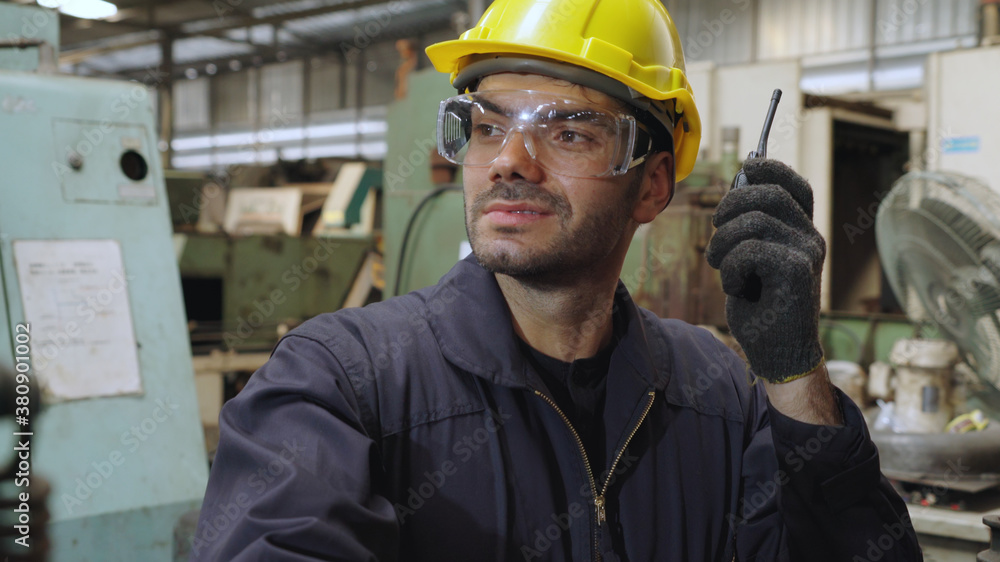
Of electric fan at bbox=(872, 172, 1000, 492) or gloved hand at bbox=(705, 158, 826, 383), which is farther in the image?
electric fan at bbox=(872, 172, 1000, 492)

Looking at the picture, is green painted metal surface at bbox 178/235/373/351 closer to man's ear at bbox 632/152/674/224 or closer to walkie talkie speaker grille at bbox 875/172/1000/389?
walkie talkie speaker grille at bbox 875/172/1000/389

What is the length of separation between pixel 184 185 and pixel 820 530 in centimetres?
382

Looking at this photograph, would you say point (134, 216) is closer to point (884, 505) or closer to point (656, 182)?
point (656, 182)

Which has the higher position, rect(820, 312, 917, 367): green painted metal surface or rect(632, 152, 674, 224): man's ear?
rect(632, 152, 674, 224): man's ear

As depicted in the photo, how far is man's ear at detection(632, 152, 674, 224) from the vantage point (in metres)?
1.26

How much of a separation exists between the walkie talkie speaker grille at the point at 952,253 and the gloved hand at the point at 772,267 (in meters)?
0.80

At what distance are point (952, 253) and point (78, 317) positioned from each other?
1843 mm

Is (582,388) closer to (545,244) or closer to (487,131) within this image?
(545,244)

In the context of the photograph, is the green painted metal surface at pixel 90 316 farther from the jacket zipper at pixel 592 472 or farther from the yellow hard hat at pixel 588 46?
the jacket zipper at pixel 592 472

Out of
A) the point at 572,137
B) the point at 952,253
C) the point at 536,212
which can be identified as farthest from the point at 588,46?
the point at 952,253

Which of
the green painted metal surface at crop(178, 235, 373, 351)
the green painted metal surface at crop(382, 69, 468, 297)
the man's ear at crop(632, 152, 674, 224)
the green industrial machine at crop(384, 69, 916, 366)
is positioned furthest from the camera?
the green painted metal surface at crop(178, 235, 373, 351)

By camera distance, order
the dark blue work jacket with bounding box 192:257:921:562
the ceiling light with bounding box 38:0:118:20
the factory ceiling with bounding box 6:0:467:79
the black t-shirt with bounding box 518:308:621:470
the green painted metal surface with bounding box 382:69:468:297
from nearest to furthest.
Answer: the dark blue work jacket with bounding box 192:257:921:562 < the black t-shirt with bounding box 518:308:621:470 < the green painted metal surface with bounding box 382:69:468:297 < the ceiling light with bounding box 38:0:118:20 < the factory ceiling with bounding box 6:0:467:79

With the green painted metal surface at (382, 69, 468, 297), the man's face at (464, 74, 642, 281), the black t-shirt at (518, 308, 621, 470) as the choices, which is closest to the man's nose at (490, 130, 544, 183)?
the man's face at (464, 74, 642, 281)

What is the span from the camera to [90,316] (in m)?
1.69
